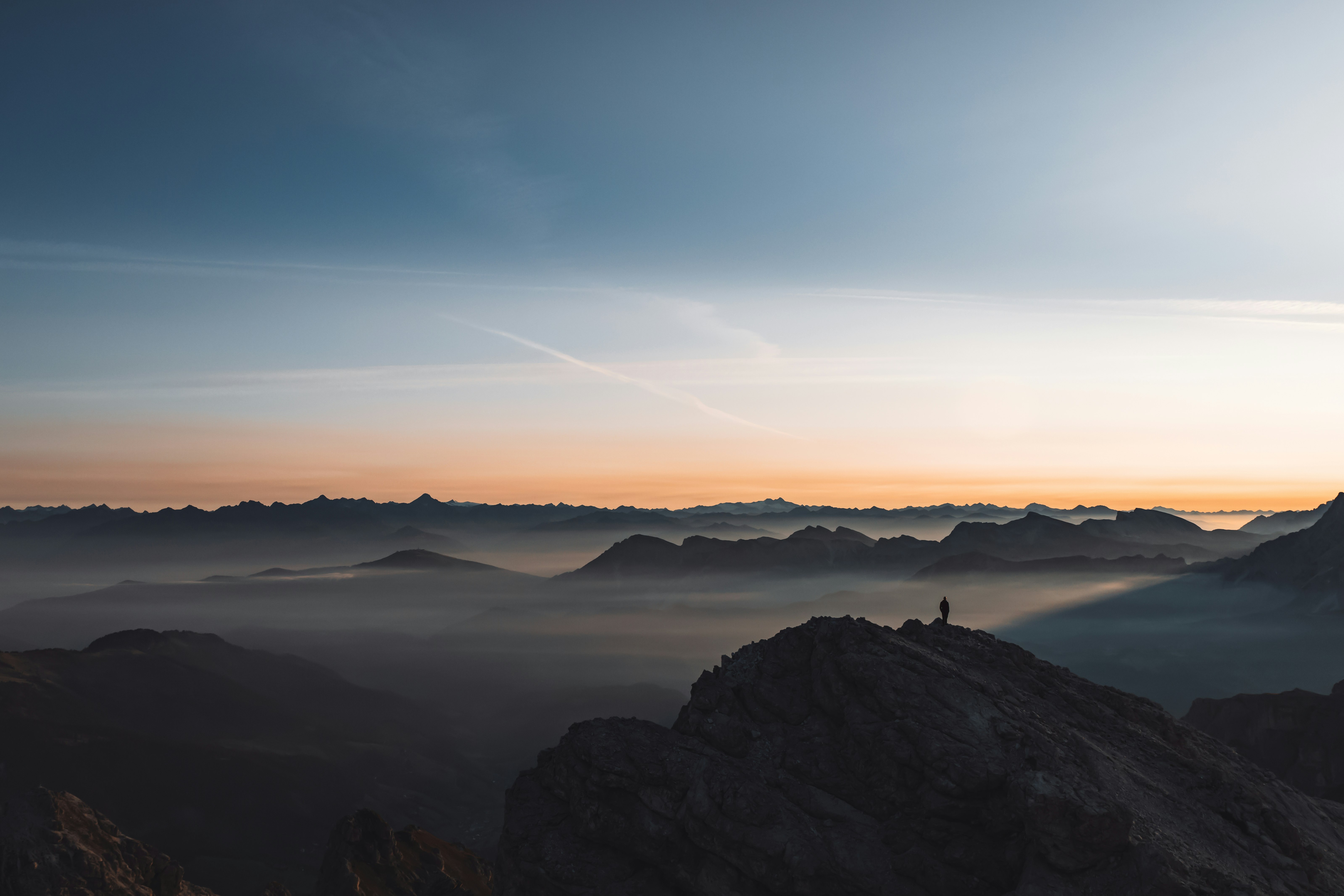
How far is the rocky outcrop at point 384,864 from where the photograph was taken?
357ft

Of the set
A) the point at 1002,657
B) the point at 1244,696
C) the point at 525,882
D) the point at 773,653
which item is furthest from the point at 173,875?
the point at 1244,696

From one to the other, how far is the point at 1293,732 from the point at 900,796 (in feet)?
595

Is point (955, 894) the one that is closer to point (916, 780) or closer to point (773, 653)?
point (916, 780)

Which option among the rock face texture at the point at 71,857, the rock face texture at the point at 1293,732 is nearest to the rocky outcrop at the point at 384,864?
the rock face texture at the point at 71,857

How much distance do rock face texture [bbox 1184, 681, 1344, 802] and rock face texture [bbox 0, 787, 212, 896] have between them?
176582mm

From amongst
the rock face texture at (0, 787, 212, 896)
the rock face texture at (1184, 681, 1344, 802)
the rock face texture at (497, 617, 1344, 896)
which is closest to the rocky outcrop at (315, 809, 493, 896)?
the rock face texture at (0, 787, 212, 896)

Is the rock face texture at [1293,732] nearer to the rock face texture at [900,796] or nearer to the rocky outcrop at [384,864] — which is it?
the rock face texture at [900,796]

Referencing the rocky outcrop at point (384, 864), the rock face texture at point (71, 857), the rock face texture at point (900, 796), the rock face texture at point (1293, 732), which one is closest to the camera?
the rock face texture at point (900, 796)

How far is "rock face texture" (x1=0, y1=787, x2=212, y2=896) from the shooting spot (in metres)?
76.3

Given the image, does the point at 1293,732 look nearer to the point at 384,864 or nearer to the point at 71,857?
the point at 384,864

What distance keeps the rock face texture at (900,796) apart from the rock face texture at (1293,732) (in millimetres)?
142121

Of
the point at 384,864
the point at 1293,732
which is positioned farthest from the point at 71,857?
the point at 1293,732

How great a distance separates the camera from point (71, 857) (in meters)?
79.1

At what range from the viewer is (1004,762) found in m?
37.2
